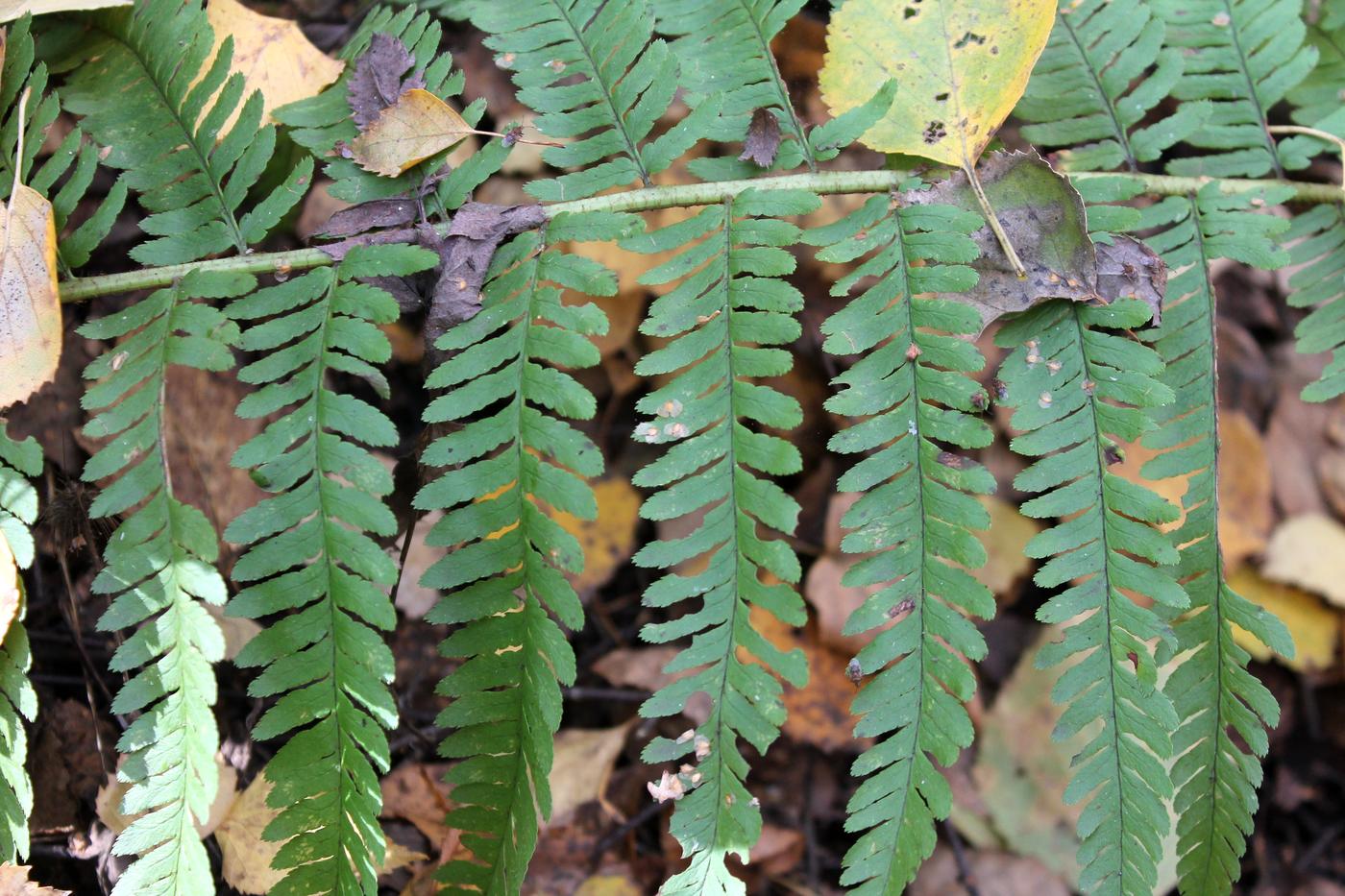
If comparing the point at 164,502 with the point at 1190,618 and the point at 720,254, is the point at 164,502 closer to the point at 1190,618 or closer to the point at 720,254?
the point at 720,254

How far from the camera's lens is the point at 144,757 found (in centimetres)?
154

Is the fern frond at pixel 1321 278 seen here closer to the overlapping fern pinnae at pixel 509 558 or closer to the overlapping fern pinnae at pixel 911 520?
the overlapping fern pinnae at pixel 911 520

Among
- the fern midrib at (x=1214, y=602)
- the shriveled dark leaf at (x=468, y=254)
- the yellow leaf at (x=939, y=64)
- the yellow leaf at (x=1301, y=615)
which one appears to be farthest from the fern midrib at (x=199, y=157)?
the yellow leaf at (x=1301, y=615)

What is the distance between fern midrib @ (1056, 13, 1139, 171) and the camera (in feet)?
6.70

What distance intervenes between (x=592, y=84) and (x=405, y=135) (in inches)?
15.0

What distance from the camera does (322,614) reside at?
1604mm

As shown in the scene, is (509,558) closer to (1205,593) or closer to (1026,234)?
(1026,234)

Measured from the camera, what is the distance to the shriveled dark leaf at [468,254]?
1.77 metres

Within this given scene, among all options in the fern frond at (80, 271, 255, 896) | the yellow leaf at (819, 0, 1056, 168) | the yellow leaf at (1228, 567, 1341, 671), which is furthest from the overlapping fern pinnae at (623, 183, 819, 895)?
the yellow leaf at (1228, 567, 1341, 671)

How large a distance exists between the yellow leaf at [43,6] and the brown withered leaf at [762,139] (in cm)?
121

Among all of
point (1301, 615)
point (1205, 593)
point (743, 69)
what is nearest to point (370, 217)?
point (743, 69)

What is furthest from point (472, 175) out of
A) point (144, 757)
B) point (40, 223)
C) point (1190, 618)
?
point (1190, 618)

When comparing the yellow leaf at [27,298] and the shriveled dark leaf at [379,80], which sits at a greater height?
the shriveled dark leaf at [379,80]

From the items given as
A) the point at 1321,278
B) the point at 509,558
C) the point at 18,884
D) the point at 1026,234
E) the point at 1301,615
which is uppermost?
the point at 1026,234
